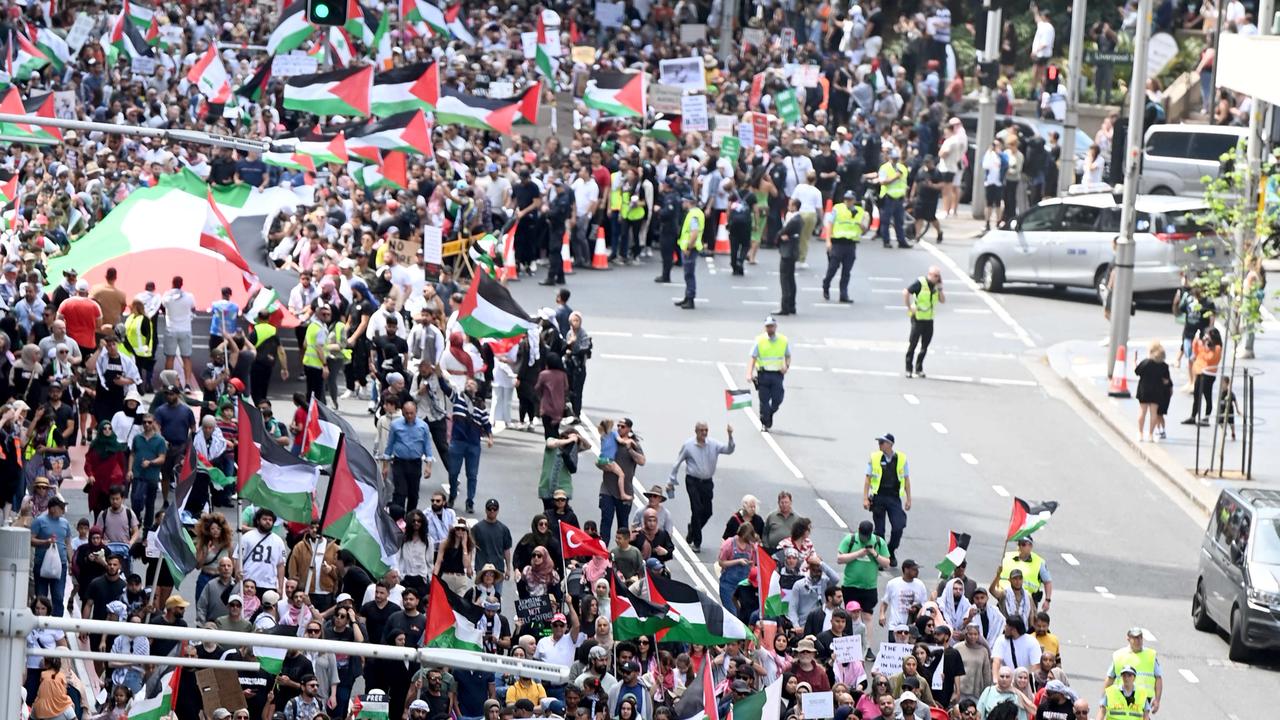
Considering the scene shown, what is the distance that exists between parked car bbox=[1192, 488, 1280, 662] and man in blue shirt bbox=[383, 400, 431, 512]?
759cm

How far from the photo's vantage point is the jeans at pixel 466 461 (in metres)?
26.1

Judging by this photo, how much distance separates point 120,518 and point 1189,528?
40.0 ft

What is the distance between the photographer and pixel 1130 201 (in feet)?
114

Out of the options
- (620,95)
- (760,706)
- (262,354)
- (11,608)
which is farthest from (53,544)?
(620,95)

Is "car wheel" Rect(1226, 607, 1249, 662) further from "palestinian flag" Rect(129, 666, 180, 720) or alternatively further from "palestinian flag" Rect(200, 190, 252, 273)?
"palestinian flag" Rect(200, 190, 252, 273)

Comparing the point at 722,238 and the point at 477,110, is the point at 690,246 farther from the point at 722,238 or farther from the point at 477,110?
the point at 722,238

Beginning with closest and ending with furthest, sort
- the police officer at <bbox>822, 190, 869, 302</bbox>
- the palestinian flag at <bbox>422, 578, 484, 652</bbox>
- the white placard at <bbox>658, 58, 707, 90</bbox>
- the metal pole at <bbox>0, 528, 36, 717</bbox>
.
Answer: the metal pole at <bbox>0, 528, 36, 717</bbox> → the palestinian flag at <bbox>422, 578, 484, 652</bbox> → the police officer at <bbox>822, 190, 869, 302</bbox> → the white placard at <bbox>658, 58, 707, 90</bbox>

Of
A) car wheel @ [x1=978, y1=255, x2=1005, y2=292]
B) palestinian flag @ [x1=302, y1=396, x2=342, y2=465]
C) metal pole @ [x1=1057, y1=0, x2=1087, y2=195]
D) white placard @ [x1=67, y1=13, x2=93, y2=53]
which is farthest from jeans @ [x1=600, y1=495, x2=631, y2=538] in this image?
white placard @ [x1=67, y1=13, x2=93, y2=53]

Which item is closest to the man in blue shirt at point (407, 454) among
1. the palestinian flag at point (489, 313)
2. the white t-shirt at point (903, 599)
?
the palestinian flag at point (489, 313)

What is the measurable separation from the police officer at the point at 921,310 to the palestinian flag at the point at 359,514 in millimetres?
13245

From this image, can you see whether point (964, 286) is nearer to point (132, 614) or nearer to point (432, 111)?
point (432, 111)

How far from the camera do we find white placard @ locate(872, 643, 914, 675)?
19734 millimetres

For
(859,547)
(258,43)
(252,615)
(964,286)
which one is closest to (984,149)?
(964,286)

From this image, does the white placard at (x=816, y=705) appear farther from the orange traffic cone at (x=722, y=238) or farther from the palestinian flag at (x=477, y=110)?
the orange traffic cone at (x=722, y=238)
